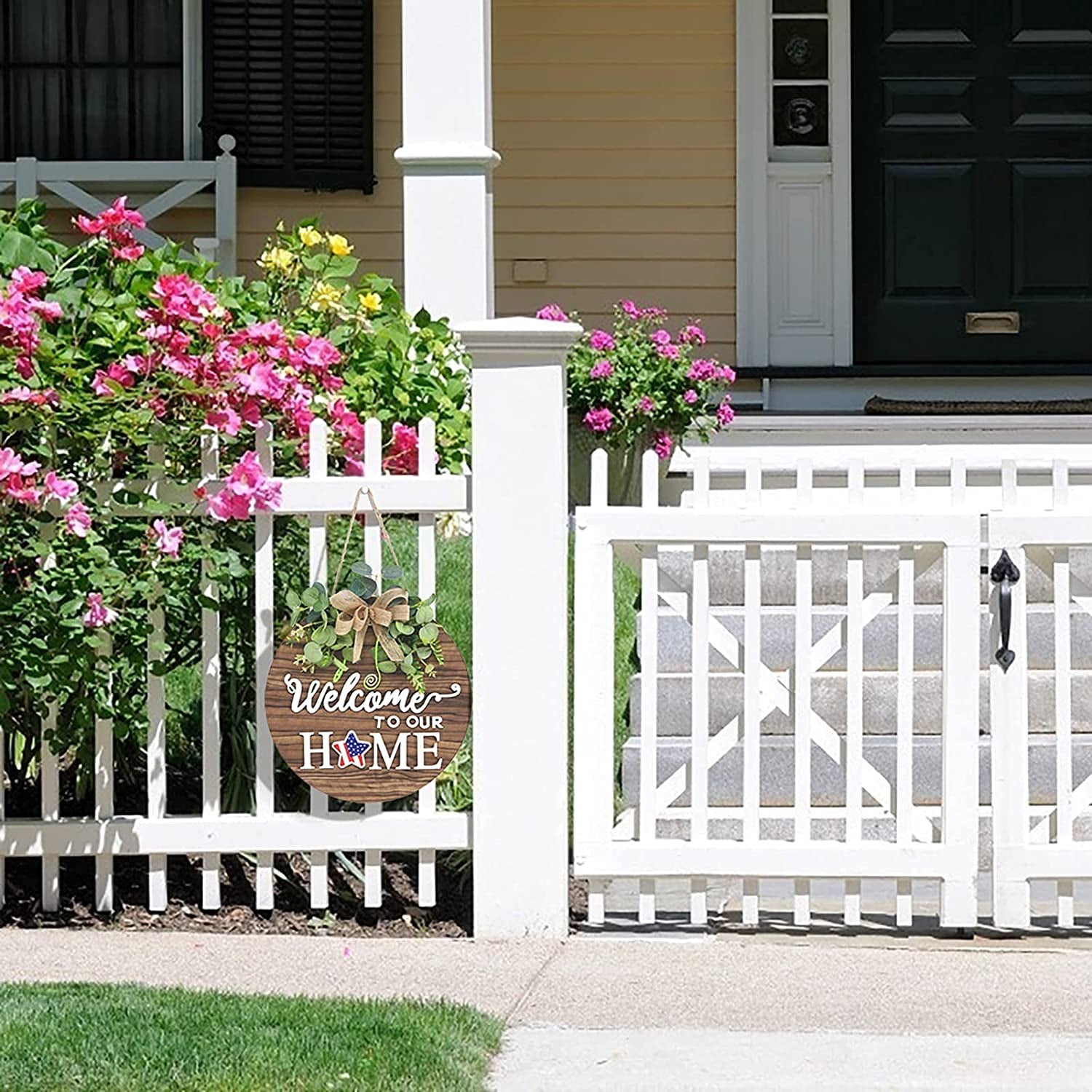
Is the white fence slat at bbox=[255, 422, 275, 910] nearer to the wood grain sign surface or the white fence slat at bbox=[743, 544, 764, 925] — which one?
the wood grain sign surface

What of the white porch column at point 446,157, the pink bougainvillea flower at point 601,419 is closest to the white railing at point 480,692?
the white porch column at point 446,157

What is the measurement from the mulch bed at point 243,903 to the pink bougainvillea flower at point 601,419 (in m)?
2.44

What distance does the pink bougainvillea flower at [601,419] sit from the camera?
7.68 meters

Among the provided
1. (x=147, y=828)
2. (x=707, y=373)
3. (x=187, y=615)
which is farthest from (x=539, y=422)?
(x=707, y=373)

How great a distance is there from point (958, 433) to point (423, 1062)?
5329 millimetres

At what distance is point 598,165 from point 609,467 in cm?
209

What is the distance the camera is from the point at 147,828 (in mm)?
5148

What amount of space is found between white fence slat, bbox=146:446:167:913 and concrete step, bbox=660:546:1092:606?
2.10m

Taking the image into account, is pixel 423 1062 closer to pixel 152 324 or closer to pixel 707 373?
pixel 152 324

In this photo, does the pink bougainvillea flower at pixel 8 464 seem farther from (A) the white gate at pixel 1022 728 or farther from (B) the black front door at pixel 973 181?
(B) the black front door at pixel 973 181

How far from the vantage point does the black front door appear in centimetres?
950

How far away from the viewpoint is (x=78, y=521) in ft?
15.9

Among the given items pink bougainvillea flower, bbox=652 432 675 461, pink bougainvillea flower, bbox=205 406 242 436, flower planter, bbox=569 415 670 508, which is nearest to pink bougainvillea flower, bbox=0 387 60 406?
pink bougainvillea flower, bbox=205 406 242 436

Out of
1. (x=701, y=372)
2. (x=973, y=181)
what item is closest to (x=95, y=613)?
(x=701, y=372)
